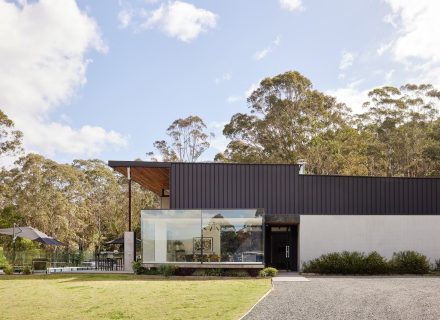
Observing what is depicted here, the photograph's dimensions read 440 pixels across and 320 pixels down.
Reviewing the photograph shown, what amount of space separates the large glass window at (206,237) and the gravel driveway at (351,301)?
409 centimetres

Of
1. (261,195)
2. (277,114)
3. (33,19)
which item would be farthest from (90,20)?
(277,114)

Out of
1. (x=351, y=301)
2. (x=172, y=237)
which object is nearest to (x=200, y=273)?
(x=172, y=237)

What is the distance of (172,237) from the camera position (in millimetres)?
20750

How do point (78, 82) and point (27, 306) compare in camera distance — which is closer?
point (27, 306)

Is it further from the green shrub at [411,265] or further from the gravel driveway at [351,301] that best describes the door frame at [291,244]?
the gravel driveway at [351,301]

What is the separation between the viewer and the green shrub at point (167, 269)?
66.4 ft

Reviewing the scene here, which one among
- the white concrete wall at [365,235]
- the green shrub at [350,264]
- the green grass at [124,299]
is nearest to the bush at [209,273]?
the green grass at [124,299]

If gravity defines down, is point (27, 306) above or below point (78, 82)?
below

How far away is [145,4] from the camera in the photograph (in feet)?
64.2

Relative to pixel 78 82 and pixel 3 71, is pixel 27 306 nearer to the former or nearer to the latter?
pixel 3 71

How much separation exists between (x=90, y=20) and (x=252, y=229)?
31.5 feet

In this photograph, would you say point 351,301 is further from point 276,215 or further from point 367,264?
point 276,215

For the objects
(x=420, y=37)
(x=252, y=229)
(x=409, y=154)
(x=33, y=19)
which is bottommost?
(x=252, y=229)

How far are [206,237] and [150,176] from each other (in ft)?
18.1
